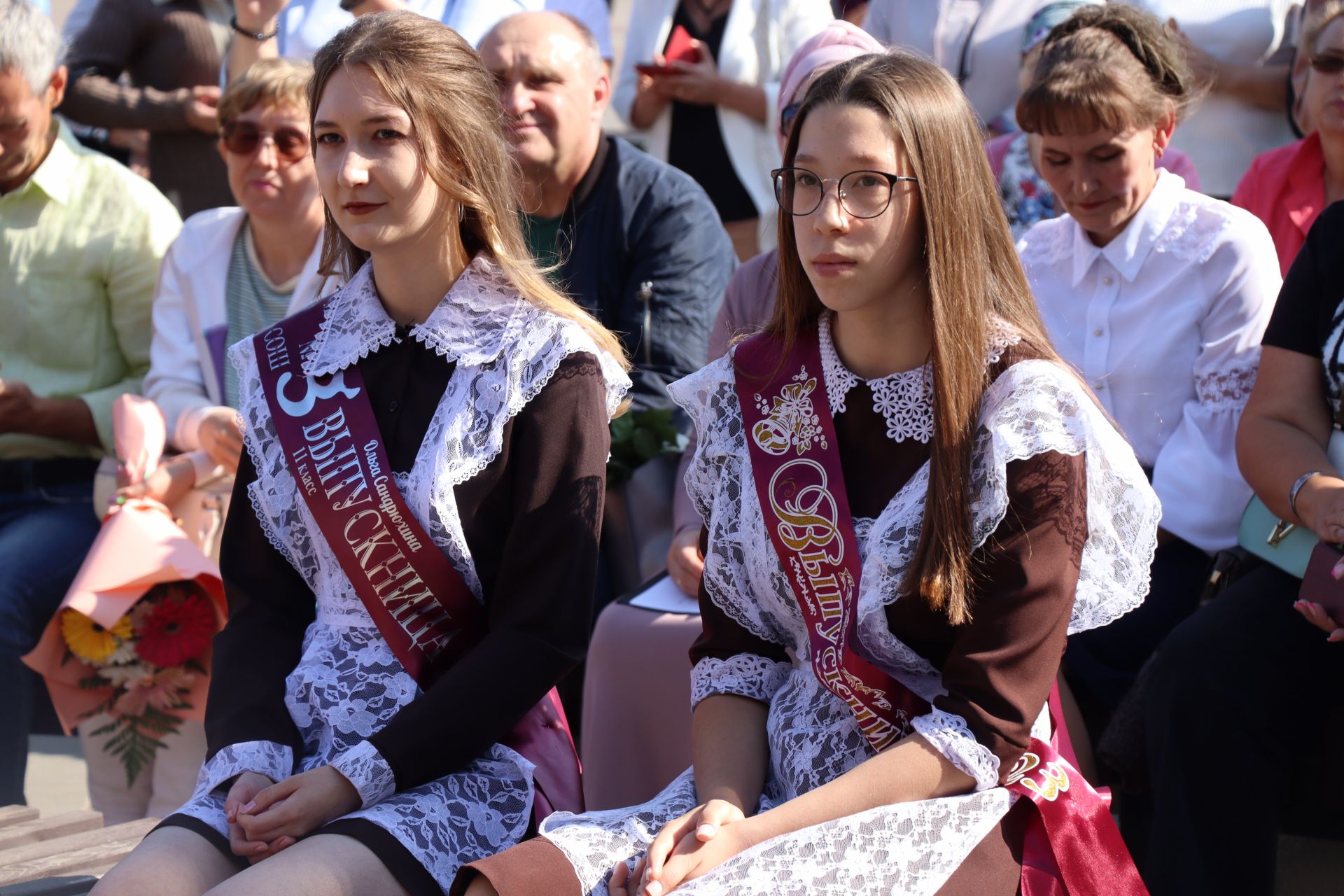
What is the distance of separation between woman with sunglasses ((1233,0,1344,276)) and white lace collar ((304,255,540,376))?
2.07 meters

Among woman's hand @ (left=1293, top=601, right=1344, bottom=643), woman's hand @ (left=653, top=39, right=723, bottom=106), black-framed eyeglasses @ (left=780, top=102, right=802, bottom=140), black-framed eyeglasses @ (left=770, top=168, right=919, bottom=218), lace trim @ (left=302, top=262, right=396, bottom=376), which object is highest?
woman's hand @ (left=653, top=39, right=723, bottom=106)

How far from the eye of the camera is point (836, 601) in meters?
2.17

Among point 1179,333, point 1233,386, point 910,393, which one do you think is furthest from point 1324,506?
point 910,393

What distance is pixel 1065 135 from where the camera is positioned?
10.8 feet

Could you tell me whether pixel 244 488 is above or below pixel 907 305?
below

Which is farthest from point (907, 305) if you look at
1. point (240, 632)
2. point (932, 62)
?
point (240, 632)

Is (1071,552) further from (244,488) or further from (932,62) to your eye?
(244,488)

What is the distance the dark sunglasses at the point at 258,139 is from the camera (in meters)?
4.04

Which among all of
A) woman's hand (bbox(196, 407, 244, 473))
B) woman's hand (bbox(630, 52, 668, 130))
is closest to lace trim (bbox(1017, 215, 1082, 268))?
woman's hand (bbox(630, 52, 668, 130))

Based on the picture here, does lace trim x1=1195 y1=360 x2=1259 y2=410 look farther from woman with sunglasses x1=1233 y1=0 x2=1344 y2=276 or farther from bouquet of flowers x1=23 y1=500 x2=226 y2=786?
bouquet of flowers x1=23 y1=500 x2=226 y2=786

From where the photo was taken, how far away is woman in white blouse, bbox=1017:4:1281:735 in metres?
3.17

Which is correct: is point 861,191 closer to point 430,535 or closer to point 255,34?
point 430,535

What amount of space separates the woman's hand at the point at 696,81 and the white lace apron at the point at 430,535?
2623 mm

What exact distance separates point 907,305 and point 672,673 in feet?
3.72
